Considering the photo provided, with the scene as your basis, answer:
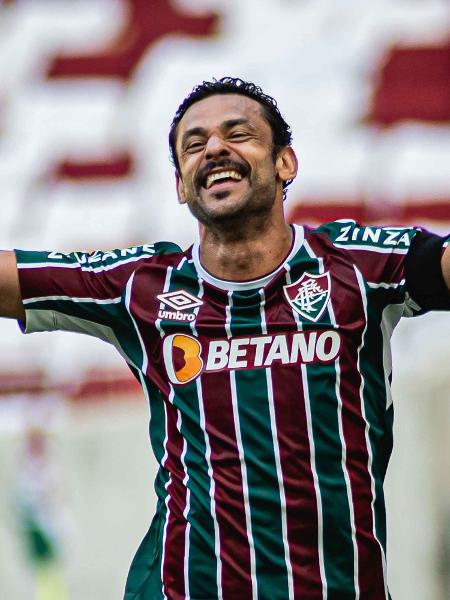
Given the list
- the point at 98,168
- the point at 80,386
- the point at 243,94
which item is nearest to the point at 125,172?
the point at 98,168

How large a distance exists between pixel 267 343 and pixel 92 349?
5888 millimetres

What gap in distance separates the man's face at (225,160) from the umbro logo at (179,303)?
0.60ft

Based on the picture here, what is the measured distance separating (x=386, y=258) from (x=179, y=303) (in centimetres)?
50

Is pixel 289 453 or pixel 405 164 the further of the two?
pixel 405 164

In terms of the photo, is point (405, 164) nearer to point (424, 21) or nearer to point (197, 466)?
point (424, 21)

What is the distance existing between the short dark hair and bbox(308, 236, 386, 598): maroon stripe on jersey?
51 centimetres

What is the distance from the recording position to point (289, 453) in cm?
274

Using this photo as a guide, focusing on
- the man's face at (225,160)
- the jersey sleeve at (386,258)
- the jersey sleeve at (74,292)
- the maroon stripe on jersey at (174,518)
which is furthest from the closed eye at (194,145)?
→ the maroon stripe on jersey at (174,518)

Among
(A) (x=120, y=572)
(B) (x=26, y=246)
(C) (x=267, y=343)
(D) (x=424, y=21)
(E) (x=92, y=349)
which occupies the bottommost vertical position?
(A) (x=120, y=572)

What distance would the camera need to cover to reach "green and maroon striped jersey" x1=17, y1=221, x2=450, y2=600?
8.98ft

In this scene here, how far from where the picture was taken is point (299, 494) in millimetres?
2736

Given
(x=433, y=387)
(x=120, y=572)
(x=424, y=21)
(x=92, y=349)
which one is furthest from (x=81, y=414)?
(x=424, y=21)

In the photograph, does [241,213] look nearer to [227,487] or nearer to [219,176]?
[219,176]

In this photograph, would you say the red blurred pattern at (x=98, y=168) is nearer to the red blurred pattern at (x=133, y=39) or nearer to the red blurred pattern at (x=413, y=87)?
the red blurred pattern at (x=133, y=39)
